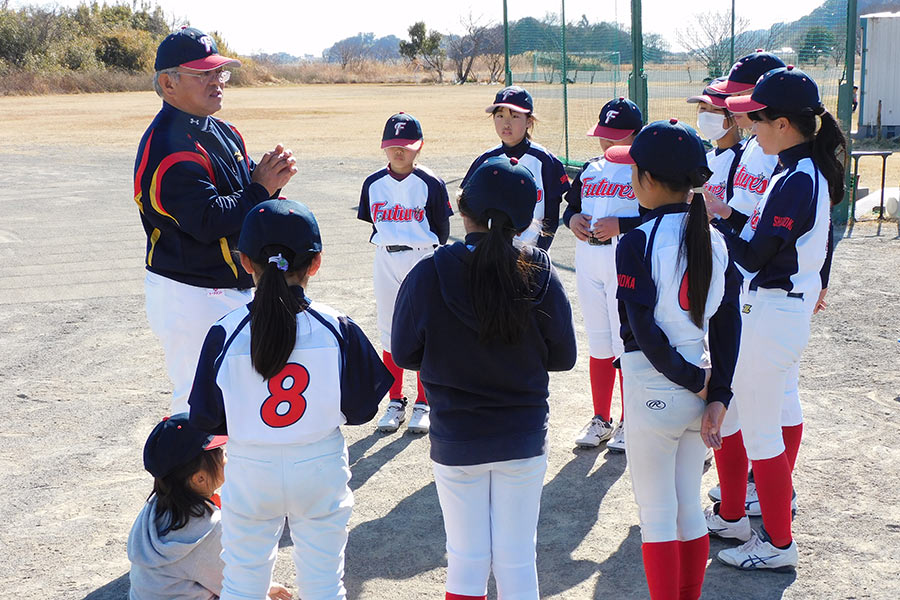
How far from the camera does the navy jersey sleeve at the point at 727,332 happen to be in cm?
323

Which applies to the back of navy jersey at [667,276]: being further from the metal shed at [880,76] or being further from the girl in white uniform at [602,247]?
the metal shed at [880,76]

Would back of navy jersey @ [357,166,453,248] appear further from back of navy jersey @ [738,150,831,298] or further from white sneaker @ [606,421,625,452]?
back of navy jersey @ [738,150,831,298]

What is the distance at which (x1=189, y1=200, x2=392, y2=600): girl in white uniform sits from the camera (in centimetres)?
284

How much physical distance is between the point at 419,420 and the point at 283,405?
111 inches

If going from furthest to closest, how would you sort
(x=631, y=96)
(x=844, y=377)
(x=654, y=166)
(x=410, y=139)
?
(x=631, y=96) < (x=844, y=377) < (x=410, y=139) < (x=654, y=166)

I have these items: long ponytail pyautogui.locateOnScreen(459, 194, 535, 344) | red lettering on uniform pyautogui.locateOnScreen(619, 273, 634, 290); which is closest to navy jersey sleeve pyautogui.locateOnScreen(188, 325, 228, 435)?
long ponytail pyautogui.locateOnScreen(459, 194, 535, 344)

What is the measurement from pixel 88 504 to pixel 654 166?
11.2 feet

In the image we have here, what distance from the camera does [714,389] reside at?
3193 mm

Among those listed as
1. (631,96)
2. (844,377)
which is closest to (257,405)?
(844,377)

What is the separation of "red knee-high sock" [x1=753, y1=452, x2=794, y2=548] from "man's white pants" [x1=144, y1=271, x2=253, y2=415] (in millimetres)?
2526

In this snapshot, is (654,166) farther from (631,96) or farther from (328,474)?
(631,96)

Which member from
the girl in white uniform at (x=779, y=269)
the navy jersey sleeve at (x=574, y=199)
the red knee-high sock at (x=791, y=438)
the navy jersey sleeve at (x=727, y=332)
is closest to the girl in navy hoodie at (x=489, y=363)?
the navy jersey sleeve at (x=727, y=332)

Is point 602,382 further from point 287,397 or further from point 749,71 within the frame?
point 287,397

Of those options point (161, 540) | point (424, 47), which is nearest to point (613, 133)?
point (161, 540)
